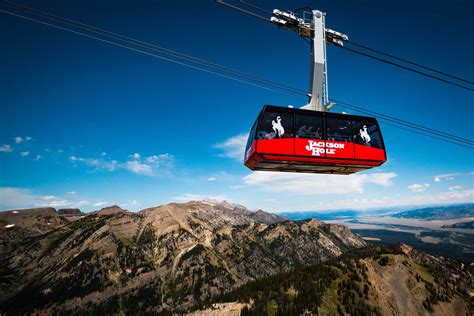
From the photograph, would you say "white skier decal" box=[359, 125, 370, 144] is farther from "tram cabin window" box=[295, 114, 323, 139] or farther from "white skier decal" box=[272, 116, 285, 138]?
"white skier decal" box=[272, 116, 285, 138]

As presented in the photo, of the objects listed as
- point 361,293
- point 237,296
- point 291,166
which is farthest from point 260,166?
point 237,296

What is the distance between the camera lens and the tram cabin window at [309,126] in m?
21.1

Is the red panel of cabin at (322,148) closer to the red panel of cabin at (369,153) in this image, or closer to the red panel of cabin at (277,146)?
the red panel of cabin at (277,146)

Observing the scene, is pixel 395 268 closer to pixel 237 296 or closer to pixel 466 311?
pixel 466 311

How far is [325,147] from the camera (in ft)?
70.1

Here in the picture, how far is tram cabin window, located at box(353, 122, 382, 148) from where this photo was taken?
2292 cm

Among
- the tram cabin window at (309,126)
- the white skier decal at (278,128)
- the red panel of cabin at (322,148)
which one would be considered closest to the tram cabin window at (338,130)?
the red panel of cabin at (322,148)

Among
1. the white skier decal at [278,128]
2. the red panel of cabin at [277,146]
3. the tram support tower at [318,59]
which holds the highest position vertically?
the tram support tower at [318,59]

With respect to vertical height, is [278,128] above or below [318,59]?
below

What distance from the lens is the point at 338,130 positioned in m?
22.1

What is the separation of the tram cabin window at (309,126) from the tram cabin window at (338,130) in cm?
68

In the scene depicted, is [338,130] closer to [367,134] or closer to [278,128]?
[367,134]

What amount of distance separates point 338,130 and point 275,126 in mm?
5261

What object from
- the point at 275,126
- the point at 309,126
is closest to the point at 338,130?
the point at 309,126
